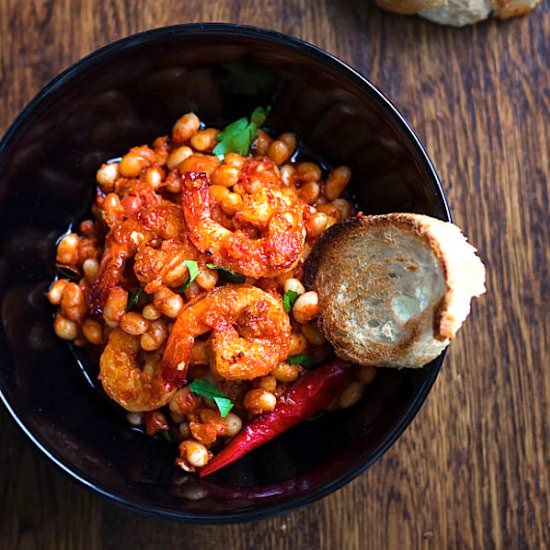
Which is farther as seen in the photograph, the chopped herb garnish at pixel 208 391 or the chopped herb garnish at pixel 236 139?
the chopped herb garnish at pixel 236 139

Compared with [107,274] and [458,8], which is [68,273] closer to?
[107,274]

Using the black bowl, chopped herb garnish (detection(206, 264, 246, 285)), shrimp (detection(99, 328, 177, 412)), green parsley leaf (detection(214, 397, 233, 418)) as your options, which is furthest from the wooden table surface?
chopped herb garnish (detection(206, 264, 246, 285))

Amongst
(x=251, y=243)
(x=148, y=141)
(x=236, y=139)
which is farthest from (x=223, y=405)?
(x=148, y=141)

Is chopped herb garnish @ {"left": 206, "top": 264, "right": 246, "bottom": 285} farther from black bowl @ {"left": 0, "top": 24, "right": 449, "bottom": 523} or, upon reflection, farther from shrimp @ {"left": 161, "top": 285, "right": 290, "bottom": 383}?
black bowl @ {"left": 0, "top": 24, "right": 449, "bottom": 523}

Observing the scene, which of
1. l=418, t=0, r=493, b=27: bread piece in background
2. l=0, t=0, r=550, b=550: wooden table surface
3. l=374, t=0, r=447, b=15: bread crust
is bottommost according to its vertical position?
l=0, t=0, r=550, b=550: wooden table surface

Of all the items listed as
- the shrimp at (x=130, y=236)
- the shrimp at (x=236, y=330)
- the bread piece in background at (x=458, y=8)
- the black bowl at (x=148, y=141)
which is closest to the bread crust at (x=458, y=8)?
the bread piece in background at (x=458, y=8)

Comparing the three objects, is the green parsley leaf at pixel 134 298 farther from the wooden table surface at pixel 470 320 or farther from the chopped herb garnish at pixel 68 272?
the wooden table surface at pixel 470 320
